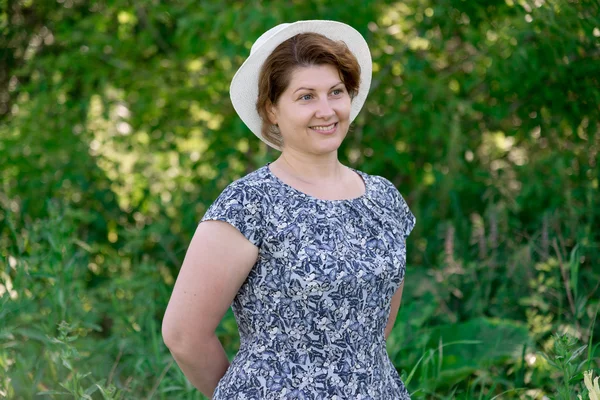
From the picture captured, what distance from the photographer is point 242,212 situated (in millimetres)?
1903

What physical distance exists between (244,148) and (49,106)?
1.21 meters

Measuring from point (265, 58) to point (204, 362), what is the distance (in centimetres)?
78

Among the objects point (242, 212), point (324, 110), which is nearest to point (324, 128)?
point (324, 110)

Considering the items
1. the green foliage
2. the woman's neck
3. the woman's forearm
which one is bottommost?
the green foliage

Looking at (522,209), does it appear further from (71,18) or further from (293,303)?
(71,18)

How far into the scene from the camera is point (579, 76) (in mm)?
3854

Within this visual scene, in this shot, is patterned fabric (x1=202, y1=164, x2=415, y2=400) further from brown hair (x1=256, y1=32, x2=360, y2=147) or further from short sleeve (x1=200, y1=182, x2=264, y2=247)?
brown hair (x1=256, y1=32, x2=360, y2=147)

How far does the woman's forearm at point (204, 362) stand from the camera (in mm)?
1990

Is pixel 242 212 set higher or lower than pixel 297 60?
lower

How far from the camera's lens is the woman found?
1.90 metres

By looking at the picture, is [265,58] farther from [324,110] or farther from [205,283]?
[205,283]

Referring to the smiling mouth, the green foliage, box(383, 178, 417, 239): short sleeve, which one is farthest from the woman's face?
the green foliage

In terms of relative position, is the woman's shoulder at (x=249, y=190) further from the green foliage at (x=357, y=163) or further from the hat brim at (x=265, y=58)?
the green foliage at (x=357, y=163)

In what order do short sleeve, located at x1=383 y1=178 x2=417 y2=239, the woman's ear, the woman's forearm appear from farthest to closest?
short sleeve, located at x1=383 y1=178 x2=417 y2=239 < the woman's ear < the woman's forearm
